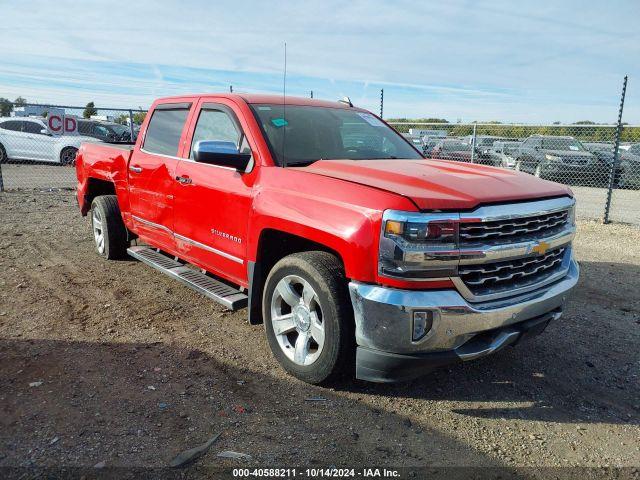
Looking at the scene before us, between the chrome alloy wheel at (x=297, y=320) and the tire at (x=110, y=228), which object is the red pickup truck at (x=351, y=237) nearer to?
the chrome alloy wheel at (x=297, y=320)

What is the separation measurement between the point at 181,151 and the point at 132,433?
2.53 metres

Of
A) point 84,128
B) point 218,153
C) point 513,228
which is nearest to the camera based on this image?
point 513,228

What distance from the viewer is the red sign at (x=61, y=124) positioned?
1235cm

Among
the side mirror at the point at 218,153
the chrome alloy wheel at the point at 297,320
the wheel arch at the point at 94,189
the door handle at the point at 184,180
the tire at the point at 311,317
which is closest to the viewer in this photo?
the tire at the point at 311,317

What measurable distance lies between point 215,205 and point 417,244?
185cm

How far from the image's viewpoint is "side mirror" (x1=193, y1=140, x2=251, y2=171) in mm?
3504

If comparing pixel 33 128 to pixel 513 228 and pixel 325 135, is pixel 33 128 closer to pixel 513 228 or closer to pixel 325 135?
pixel 325 135

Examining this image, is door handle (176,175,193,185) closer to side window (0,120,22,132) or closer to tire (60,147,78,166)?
tire (60,147,78,166)

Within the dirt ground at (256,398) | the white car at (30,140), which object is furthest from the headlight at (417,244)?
the white car at (30,140)

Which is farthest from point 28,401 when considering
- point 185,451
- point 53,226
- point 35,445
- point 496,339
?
point 53,226

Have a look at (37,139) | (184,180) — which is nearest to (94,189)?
(184,180)

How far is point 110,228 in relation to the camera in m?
5.91

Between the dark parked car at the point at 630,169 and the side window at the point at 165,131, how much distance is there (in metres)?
13.3

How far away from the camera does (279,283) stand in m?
3.41
